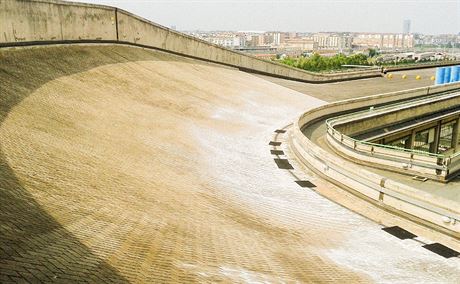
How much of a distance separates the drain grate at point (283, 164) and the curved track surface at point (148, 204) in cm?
30

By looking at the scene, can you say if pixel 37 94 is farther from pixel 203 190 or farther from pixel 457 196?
pixel 457 196

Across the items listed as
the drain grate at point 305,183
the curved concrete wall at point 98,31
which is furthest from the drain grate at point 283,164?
the curved concrete wall at point 98,31

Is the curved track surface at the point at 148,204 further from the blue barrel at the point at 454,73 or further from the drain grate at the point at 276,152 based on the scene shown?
the blue barrel at the point at 454,73

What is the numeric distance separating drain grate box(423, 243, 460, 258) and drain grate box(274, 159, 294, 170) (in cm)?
623

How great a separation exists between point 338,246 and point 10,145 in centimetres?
809

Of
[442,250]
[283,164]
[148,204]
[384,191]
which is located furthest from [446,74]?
[148,204]

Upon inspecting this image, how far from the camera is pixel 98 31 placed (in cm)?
2564

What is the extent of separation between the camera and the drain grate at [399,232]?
368 inches

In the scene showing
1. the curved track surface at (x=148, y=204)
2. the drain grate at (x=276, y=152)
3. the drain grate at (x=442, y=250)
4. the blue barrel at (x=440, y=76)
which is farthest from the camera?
the blue barrel at (x=440, y=76)

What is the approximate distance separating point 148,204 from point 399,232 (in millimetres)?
6204

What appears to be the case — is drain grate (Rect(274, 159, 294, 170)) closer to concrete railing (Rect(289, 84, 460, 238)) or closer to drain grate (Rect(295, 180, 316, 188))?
concrete railing (Rect(289, 84, 460, 238))

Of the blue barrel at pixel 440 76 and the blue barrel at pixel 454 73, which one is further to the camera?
the blue barrel at pixel 454 73

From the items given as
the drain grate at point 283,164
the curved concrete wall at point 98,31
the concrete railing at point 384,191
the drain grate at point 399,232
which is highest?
the curved concrete wall at point 98,31

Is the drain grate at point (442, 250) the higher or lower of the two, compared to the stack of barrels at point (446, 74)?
lower
